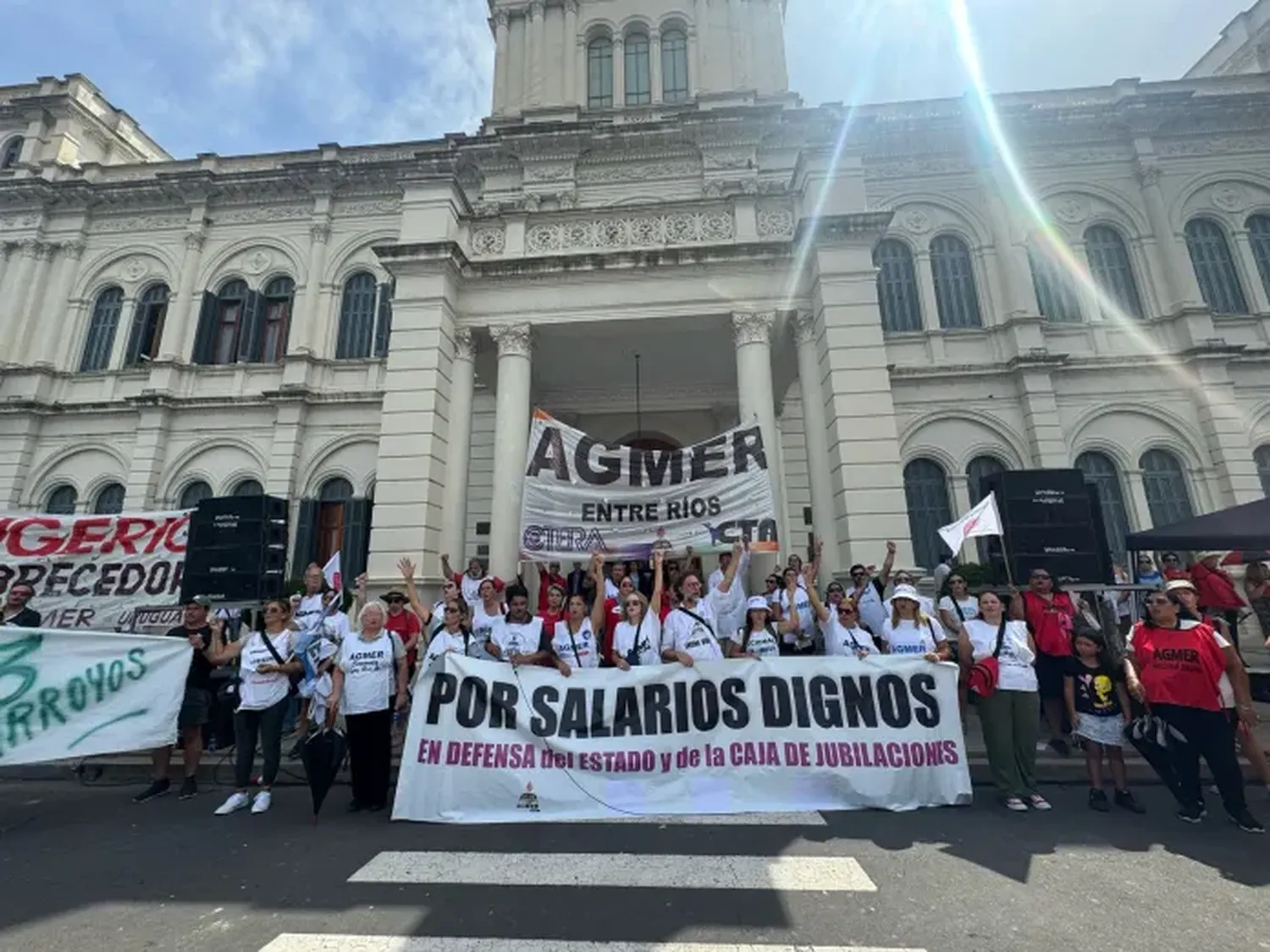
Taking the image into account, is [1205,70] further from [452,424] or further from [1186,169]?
[452,424]

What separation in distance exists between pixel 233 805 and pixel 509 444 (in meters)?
6.02

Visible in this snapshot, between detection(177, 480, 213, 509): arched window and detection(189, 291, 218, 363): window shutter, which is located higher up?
detection(189, 291, 218, 363): window shutter

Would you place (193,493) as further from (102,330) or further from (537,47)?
(537,47)

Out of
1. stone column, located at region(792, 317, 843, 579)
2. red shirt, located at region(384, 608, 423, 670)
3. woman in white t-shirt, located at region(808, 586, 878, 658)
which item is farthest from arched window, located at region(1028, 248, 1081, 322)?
red shirt, located at region(384, 608, 423, 670)

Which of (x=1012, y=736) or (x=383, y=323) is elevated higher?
(x=383, y=323)

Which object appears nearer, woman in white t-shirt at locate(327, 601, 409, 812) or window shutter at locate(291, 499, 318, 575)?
woman in white t-shirt at locate(327, 601, 409, 812)

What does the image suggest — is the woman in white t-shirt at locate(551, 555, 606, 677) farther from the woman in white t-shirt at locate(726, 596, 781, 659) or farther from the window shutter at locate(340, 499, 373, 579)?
the window shutter at locate(340, 499, 373, 579)

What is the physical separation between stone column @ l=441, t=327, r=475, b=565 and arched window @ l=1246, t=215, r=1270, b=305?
825 inches

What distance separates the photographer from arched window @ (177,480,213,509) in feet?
55.3

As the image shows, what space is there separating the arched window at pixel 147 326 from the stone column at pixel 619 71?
15912mm

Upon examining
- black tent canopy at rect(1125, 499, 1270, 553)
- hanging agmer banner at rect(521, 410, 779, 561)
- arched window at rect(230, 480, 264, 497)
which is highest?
arched window at rect(230, 480, 264, 497)

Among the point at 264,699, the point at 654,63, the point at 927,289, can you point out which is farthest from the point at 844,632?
the point at 654,63

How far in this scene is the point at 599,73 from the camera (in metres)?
19.9

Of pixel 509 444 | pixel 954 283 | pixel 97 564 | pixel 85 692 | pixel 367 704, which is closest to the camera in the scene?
pixel 367 704
